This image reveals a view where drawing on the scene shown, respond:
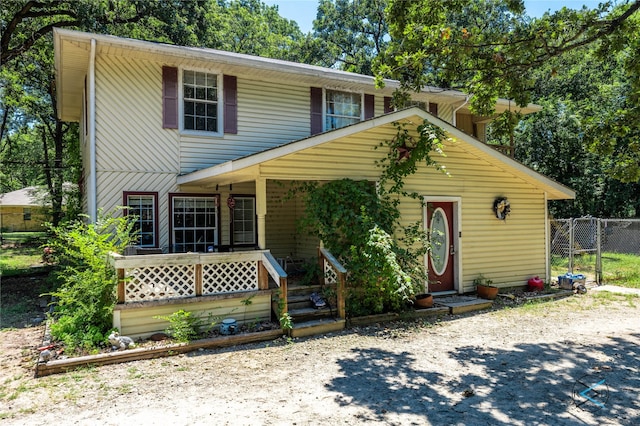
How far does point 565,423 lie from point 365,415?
6.14 ft

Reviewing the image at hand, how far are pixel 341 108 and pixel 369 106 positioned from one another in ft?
2.85

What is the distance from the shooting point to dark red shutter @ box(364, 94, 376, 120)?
38.0ft

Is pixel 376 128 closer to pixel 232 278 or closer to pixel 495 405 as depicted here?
pixel 232 278

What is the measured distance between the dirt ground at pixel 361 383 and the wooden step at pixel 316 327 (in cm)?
18

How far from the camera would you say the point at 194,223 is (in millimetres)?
9617

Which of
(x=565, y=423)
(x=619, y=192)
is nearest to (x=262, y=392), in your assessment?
(x=565, y=423)

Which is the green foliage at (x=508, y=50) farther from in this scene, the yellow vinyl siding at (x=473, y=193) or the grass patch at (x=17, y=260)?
the grass patch at (x=17, y=260)

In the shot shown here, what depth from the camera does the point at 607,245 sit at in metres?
19.4

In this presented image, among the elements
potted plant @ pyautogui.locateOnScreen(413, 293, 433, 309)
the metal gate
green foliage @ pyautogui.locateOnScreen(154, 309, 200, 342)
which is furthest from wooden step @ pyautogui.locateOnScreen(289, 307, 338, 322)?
the metal gate

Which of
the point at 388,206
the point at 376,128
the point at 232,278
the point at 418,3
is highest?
the point at 418,3

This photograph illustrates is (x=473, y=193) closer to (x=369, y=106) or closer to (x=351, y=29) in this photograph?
(x=369, y=106)

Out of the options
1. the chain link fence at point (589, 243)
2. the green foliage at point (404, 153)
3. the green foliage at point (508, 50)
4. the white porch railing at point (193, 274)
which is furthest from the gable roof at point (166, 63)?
the chain link fence at point (589, 243)

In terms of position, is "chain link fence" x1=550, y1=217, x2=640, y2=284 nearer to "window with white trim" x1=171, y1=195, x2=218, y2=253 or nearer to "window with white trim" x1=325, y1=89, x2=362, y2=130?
"window with white trim" x1=325, y1=89, x2=362, y2=130

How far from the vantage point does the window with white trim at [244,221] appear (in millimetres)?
10359
